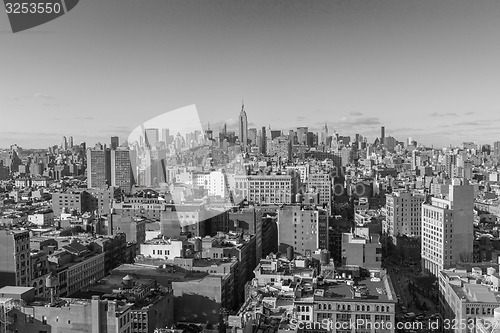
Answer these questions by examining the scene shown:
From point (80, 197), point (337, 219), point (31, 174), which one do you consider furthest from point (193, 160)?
point (31, 174)

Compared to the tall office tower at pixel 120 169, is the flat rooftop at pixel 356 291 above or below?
below

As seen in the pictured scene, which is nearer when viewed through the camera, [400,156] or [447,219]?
[447,219]

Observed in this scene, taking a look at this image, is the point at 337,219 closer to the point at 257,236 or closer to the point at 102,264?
the point at 257,236

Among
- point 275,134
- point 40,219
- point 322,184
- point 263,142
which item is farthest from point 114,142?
point 275,134

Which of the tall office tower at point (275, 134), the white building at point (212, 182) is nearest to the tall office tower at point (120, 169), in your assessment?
the white building at point (212, 182)

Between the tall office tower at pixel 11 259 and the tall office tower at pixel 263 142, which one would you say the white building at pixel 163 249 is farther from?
the tall office tower at pixel 263 142

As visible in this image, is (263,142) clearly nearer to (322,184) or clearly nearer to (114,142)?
(114,142)
